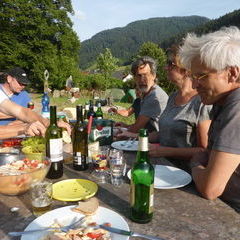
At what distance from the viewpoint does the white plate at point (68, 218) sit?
4.02ft

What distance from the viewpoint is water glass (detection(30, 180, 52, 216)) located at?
1403 millimetres

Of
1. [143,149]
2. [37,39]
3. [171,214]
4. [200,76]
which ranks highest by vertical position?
[37,39]

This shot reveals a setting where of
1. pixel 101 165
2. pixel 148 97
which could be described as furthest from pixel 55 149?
pixel 148 97

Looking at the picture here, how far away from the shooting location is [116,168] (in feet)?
6.06

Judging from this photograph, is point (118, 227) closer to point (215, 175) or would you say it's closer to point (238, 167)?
point (215, 175)

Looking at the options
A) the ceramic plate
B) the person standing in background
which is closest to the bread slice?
the ceramic plate

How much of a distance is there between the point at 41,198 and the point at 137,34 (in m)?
177

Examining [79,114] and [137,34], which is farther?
[137,34]

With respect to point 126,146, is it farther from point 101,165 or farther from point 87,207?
point 87,207

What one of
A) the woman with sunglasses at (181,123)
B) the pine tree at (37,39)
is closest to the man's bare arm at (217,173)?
the woman with sunglasses at (181,123)

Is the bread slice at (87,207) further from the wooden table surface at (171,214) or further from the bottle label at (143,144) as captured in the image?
the bottle label at (143,144)

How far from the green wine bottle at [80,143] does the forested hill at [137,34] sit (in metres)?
144

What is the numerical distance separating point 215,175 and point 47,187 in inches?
37.2

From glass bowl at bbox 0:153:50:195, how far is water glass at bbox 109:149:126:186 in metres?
0.44
